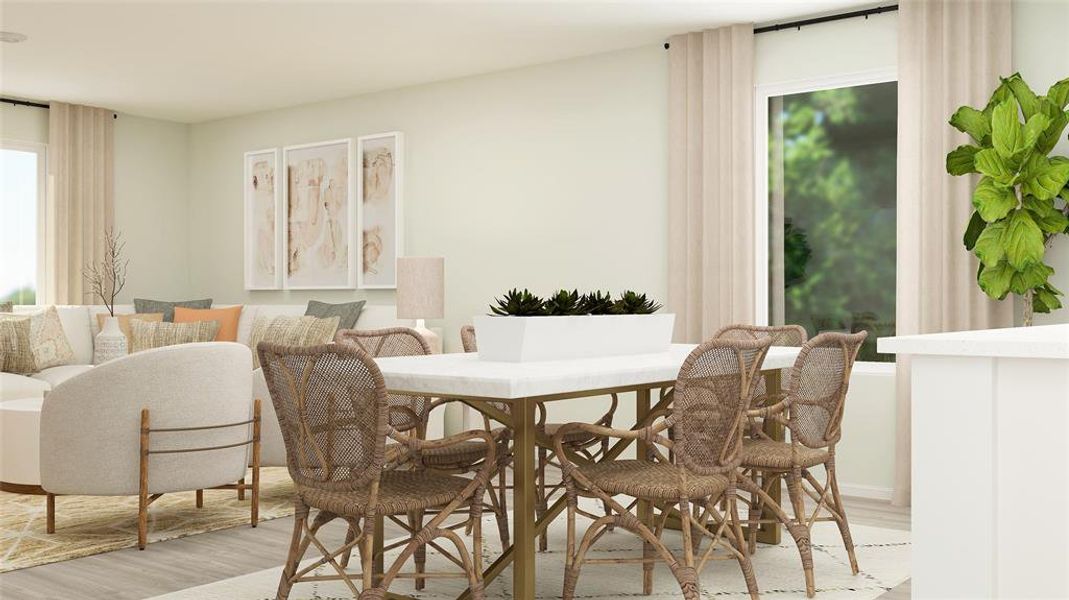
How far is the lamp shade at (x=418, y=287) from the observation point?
6.19 metres

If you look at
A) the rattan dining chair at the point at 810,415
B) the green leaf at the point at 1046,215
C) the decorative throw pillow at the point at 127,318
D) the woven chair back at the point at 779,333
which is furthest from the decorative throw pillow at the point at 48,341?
the green leaf at the point at 1046,215

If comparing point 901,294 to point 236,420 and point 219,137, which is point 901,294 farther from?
point 219,137

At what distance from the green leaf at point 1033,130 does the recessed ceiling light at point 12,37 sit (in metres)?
5.50

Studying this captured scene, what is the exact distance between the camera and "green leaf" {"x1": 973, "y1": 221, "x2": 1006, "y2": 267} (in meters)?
4.47

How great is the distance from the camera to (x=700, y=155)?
19.1ft

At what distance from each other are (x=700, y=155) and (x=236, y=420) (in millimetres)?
3060

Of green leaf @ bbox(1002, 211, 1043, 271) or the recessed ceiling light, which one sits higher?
the recessed ceiling light

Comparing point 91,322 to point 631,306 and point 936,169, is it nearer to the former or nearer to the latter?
point 631,306

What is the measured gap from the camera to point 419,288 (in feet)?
20.4

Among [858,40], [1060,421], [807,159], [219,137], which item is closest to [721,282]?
[807,159]

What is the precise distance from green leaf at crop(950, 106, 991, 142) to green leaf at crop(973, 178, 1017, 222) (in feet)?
0.75

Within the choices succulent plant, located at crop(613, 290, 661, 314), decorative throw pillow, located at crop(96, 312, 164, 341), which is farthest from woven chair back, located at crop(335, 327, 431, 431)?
decorative throw pillow, located at crop(96, 312, 164, 341)

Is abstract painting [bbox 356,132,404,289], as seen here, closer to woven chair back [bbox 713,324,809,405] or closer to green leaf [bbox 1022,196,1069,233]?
woven chair back [bbox 713,324,809,405]

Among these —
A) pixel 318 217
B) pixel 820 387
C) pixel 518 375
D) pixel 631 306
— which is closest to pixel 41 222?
pixel 318 217
